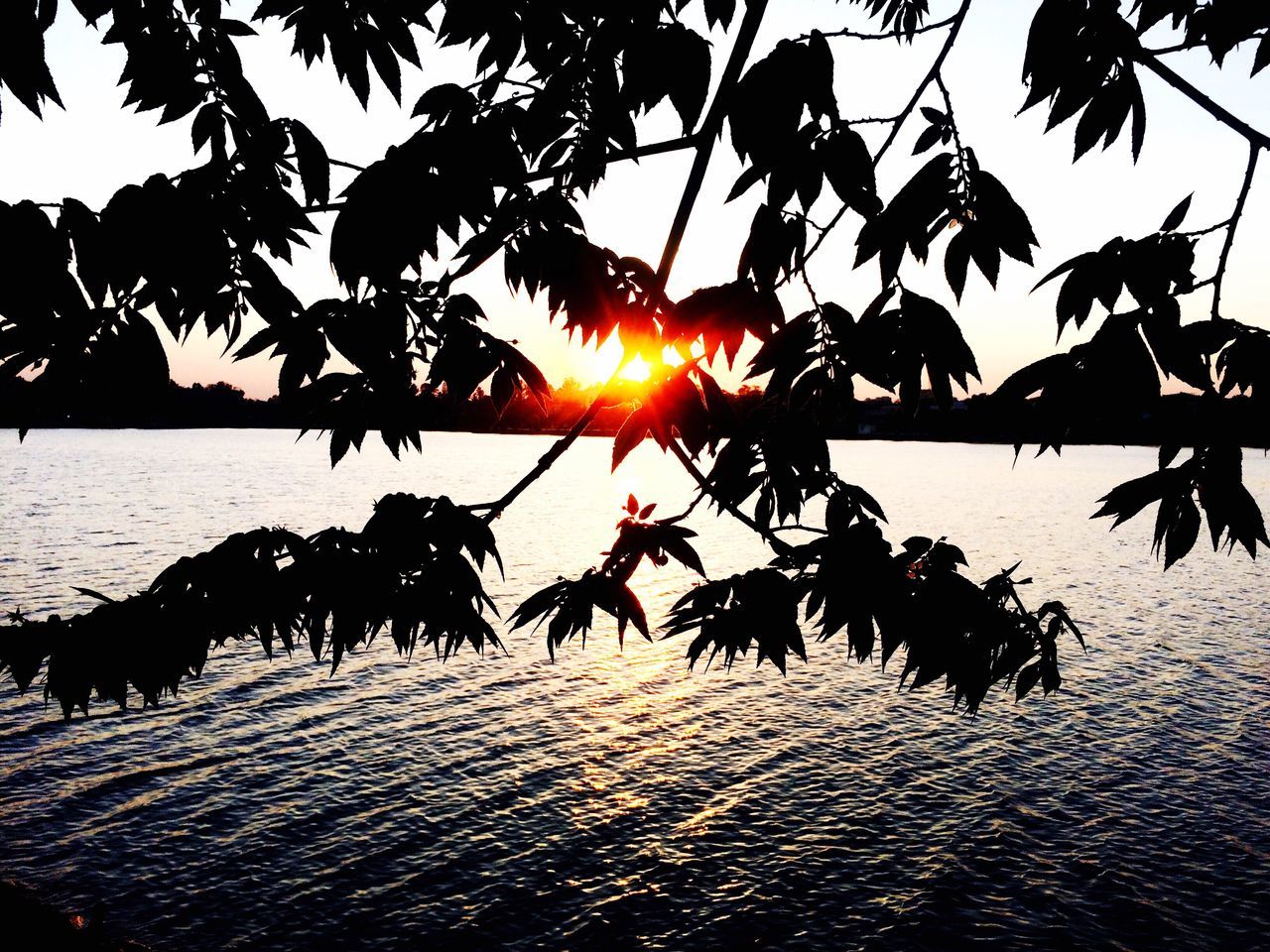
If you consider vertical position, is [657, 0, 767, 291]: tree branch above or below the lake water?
above

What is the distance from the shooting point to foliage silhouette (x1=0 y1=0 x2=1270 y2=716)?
8.13 feet

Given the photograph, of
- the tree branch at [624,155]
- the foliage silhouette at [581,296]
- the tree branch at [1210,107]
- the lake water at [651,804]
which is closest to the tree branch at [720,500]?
the foliage silhouette at [581,296]

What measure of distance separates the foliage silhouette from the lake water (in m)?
11.6

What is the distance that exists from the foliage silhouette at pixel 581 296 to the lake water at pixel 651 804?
→ 11633 millimetres

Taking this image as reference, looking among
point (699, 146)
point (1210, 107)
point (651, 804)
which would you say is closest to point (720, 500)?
point (699, 146)

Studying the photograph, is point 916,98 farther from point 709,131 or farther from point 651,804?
point 651,804

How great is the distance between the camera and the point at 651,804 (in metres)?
18.0

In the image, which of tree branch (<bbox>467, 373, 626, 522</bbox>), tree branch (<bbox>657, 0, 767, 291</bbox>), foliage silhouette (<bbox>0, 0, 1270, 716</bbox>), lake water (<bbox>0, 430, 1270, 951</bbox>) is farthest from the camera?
lake water (<bbox>0, 430, 1270, 951</bbox>)

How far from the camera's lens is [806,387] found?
3.75 meters

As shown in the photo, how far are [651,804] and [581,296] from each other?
16.8 m

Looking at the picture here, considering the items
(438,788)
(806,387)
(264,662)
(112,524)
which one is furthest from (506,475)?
(806,387)

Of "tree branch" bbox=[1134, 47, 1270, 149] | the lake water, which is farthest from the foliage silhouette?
the lake water

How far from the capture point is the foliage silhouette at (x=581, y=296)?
2479 millimetres

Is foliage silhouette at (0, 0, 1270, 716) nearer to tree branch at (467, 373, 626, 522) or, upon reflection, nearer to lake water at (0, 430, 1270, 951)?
tree branch at (467, 373, 626, 522)
